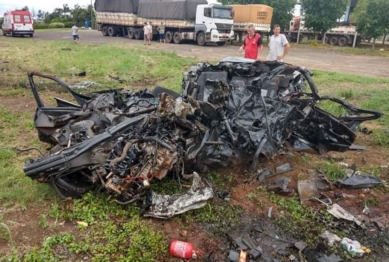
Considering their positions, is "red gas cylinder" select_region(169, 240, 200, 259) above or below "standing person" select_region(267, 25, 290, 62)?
below

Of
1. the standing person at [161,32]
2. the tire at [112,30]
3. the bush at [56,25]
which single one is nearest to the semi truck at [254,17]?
the standing person at [161,32]

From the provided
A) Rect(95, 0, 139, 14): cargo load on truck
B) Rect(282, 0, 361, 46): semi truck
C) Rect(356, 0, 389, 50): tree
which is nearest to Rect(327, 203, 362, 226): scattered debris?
Rect(356, 0, 389, 50): tree

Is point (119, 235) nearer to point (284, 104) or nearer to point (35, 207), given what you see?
point (35, 207)

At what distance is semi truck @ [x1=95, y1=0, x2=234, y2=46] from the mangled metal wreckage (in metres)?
16.7

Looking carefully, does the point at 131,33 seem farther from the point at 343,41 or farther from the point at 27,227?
the point at 27,227

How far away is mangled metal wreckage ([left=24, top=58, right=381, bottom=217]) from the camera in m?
3.38

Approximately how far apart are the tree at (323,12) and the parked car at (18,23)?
21.2 metres

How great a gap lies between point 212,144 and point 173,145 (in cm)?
56

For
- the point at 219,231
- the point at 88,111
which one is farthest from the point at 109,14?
the point at 219,231

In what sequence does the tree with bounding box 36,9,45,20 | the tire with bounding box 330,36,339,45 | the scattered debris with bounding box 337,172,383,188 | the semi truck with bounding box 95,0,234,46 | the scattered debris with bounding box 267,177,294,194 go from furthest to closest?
the tree with bounding box 36,9,45,20, the tire with bounding box 330,36,339,45, the semi truck with bounding box 95,0,234,46, the scattered debris with bounding box 337,172,383,188, the scattered debris with bounding box 267,177,294,194

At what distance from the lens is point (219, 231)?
3.32 m

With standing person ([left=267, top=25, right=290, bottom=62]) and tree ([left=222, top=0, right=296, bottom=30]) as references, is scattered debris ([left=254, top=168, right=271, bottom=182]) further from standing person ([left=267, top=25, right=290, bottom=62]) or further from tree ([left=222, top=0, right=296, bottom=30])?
tree ([left=222, top=0, right=296, bottom=30])

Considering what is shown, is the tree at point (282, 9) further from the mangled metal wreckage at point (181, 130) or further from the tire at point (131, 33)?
the mangled metal wreckage at point (181, 130)

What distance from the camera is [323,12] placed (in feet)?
83.5
